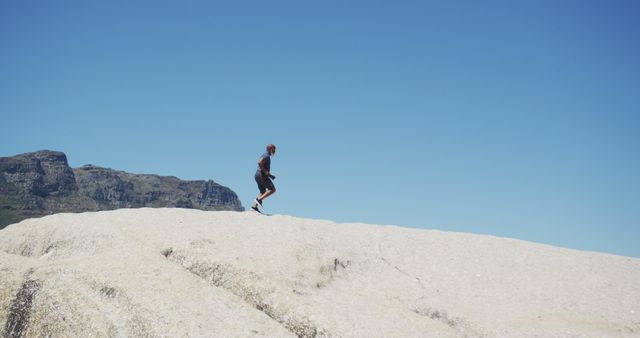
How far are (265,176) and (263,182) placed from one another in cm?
29

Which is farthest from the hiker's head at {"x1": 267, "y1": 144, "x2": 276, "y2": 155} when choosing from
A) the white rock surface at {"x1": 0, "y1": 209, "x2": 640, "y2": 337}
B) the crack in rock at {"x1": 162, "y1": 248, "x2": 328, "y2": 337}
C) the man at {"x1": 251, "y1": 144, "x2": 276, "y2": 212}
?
the crack in rock at {"x1": 162, "y1": 248, "x2": 328, "y2": 337}

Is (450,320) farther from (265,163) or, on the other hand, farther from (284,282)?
(265,163)

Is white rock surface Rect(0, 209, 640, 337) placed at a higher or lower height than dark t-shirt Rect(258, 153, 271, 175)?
lower

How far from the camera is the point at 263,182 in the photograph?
21.5m

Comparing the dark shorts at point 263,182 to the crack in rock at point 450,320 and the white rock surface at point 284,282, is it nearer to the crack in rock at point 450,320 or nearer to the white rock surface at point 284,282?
the white rock surface at point 284,282

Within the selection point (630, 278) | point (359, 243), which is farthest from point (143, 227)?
point (630, 278)

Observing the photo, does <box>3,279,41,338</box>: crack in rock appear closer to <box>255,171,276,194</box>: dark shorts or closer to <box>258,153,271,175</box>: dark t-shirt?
<box>255,171,276,194</box>: dark shorts

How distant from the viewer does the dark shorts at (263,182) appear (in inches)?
847

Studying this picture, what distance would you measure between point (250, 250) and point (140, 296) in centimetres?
391

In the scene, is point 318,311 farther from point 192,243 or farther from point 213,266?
point 192,243

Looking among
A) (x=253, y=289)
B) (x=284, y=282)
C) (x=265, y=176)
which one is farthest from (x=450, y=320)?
(x=265, y=176)

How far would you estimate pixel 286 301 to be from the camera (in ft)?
41.6

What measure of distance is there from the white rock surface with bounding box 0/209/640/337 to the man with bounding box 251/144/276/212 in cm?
179

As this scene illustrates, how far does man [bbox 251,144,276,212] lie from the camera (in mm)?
21375
